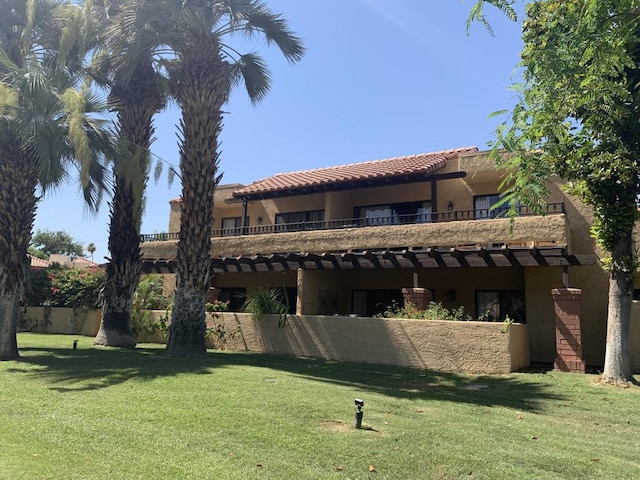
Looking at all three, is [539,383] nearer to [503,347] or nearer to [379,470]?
[503,347]

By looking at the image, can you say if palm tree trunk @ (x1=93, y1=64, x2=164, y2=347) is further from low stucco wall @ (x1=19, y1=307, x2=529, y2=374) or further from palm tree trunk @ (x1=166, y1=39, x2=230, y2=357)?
palm tree trunk @ (x1=166, y1=39, x2=230, y2=357)

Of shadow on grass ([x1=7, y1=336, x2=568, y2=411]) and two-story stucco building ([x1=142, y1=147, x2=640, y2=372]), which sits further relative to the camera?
two-story stucco building ([x1=142, y1=147, x2=640, y2=372])

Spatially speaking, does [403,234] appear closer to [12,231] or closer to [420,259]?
[420,259]

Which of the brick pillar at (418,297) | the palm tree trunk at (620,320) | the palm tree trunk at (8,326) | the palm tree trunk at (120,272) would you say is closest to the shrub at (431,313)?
the brick pillar at (418,297)

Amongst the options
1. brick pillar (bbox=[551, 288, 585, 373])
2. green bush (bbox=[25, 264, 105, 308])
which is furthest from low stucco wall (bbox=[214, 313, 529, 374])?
green bush (bbox=[25, 264, 105, 308])

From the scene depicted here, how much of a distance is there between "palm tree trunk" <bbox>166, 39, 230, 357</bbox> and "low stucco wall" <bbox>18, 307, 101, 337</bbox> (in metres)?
12.3

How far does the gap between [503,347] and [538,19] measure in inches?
352

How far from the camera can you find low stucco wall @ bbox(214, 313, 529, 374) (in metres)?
13.6

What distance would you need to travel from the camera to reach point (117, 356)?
13.8m

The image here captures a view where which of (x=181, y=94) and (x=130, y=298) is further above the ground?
(x=181, y=94)

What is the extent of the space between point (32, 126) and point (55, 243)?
2475 inches

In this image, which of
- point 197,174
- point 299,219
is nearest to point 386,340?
point 197,174

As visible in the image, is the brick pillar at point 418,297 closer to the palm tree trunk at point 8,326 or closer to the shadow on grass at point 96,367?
the shadow on grass at point 96,367

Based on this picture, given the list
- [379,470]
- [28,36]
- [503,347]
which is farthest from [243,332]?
[379,470]
